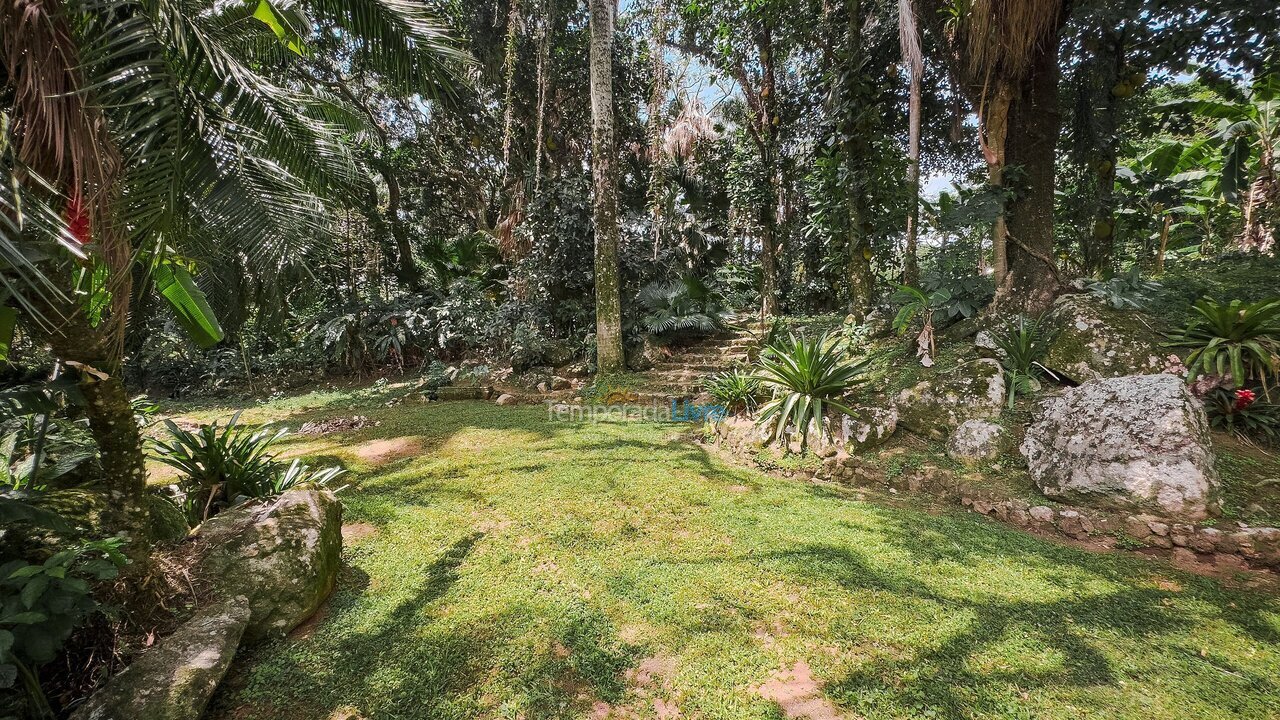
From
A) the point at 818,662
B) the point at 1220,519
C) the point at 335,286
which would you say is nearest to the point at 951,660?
the point at 818,662

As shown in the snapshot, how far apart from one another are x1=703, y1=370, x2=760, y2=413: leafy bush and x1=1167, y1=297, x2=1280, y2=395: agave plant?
141 inches

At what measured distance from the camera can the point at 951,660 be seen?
1.83 m

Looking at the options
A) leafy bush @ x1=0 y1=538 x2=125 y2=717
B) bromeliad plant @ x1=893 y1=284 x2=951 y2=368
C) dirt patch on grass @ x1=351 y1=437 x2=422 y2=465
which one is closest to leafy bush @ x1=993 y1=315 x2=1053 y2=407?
bromeliad plant @ x1=893 y1=284 x2=951 y2=368

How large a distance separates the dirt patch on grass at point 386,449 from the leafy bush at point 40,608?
3.31 m

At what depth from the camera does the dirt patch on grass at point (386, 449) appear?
189 inches

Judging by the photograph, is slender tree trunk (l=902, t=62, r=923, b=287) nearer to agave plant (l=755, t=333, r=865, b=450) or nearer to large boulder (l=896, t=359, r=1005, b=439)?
large boulder (l=896, t=359, r=1005, b=439)

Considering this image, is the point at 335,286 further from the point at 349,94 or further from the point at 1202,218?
the point at 1202,218

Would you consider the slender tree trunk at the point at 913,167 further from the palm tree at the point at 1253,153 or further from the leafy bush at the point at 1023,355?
the palm tree at the point at 1253,153

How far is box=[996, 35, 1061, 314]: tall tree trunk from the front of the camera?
497 cm

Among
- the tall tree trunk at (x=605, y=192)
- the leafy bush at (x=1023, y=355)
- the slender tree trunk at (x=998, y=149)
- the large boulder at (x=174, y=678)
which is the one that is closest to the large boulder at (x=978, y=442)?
the leafy bush at (x=1023, y=355)

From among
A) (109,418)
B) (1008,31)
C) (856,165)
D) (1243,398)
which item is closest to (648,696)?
(109,418)

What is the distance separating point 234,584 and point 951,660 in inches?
125

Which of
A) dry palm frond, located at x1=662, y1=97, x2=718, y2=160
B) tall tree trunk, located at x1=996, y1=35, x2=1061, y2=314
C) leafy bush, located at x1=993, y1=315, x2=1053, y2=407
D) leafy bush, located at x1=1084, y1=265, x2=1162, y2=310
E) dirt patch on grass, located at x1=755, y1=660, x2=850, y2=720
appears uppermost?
dry palm frond, located at x1=662, y1=97, x2=718, y2=160

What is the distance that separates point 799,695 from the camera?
1.71 metres
